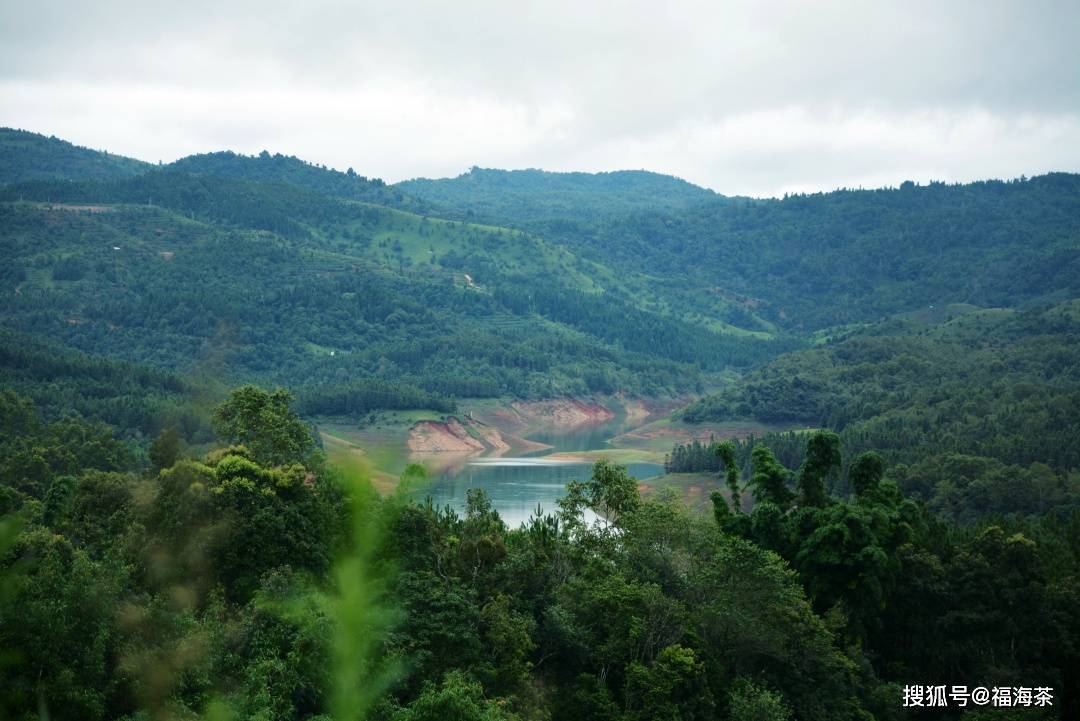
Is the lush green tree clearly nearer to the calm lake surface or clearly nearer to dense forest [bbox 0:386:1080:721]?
dense forest [bbox 0:386:1080:721]

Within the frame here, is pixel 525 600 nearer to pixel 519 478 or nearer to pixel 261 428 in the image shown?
pixel 261 428

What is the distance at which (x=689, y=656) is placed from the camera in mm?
36594

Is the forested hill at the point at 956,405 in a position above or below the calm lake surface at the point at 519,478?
above

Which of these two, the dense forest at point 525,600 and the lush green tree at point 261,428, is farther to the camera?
the lush green tree at point 261,428

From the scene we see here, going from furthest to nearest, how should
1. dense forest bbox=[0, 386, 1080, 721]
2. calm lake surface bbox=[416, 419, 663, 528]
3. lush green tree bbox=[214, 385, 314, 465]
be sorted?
calm lake surface bbox=[416, 419, 663, 528] < lush green tree bbox=[214, 385, 314, 465] < dense forest bbox=[0, 386, 1080, 721]

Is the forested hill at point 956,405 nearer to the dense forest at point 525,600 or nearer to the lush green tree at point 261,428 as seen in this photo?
the dense forest at point 525,600

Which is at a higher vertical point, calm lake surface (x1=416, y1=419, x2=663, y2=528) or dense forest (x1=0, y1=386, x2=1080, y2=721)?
dense forest (x1=0, y1=386, x2=1080, y2=721)

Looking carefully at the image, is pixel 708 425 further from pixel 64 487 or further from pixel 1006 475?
pixel 64 487

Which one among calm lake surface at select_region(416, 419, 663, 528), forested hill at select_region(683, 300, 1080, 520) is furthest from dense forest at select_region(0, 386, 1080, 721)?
calm lake surface at select_region(416, 419, 663, 528)

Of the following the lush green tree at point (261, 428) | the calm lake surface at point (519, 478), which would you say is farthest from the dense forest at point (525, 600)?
the calm lake surface at point (519, 478)

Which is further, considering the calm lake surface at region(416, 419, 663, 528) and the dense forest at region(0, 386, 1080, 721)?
the calm lake surface at region(416, 419, 663, 528)

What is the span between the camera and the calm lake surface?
287 feet

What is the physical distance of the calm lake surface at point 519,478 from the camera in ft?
287

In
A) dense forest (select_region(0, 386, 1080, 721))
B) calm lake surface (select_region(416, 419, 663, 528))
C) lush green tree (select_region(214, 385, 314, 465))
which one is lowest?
calm lake surface (select_region(416, 419, 663, 528))
